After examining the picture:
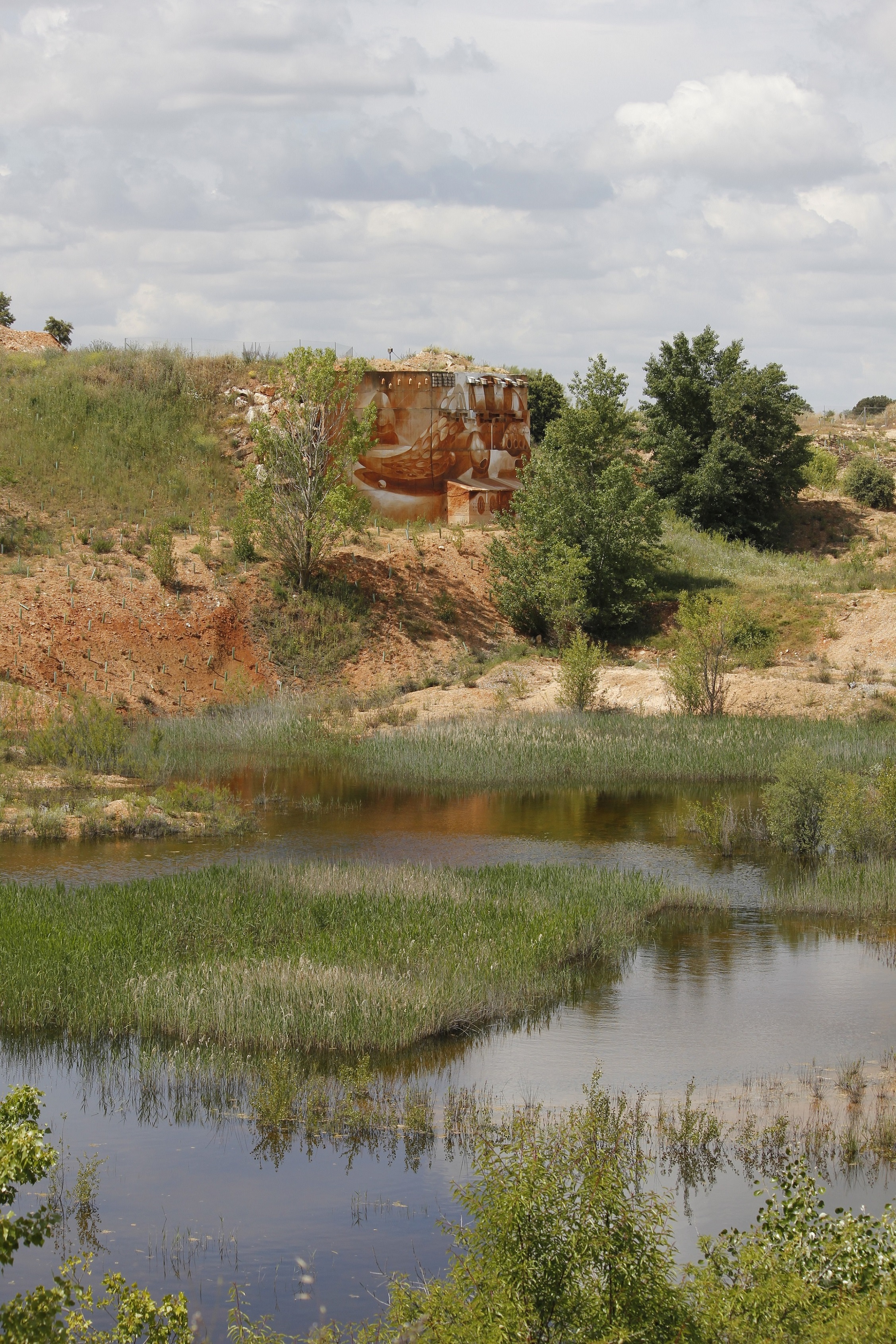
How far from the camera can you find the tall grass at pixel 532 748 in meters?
23.5

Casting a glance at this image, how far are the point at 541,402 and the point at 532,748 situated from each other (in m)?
29.1

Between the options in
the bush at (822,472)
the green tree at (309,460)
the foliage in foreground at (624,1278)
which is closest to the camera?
the foliage in foreground at (624,1278)

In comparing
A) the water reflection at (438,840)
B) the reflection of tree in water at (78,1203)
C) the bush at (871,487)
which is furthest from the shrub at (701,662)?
the bush at (871,487)

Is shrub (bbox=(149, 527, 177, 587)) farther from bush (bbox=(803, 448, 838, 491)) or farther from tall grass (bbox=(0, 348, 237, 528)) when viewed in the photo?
bush (bbox=(803, 448, 838, 491))

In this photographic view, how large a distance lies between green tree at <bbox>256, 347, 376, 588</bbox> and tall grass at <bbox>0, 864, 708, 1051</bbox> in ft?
70.7

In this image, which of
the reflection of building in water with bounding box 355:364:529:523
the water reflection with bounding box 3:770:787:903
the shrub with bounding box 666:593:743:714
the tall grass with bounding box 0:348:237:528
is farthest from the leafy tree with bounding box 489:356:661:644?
the water reflection with bounding box 3:770:787:903

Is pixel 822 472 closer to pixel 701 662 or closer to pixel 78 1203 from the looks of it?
pixel 701 662

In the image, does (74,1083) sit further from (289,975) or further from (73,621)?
(73,621)

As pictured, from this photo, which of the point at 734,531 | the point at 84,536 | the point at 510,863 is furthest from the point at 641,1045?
the point at 734,531

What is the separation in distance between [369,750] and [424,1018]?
15260 millimetres

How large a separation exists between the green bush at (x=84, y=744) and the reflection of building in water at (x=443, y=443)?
18.4 m

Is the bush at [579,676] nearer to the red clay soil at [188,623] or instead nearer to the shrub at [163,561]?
the red clay soil at [188,623]

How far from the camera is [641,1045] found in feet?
34.8

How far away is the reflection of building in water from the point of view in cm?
4175
